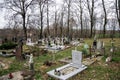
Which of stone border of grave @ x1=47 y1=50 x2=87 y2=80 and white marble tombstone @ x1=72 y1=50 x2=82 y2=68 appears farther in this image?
white marble tombstone @ x1=72 y1=50 x2=82 y2=68

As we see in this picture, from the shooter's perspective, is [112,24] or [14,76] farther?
[112,24]

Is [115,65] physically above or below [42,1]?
below

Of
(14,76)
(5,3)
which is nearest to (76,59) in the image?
(14,76)

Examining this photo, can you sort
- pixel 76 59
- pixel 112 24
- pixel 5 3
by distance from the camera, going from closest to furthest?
1. pixel 76 59
2. pixel 5 3
3. pixel 112 24

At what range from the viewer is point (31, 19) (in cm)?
2402

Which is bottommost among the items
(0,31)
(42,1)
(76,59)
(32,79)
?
(32,79)

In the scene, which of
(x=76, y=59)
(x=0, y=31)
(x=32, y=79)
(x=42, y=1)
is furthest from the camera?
(x=0, y=31)

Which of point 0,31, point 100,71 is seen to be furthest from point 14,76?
point 0,31

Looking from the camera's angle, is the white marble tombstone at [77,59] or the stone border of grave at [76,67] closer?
the stone border of grave at [76,67]

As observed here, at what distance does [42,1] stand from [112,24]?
2451cm

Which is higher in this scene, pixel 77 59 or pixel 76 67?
pixel 77 59

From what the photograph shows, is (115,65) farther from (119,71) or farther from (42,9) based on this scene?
(42,9)

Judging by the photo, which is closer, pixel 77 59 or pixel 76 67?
pixel 76 67

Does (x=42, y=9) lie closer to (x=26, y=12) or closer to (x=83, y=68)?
(x=26, y=12)
